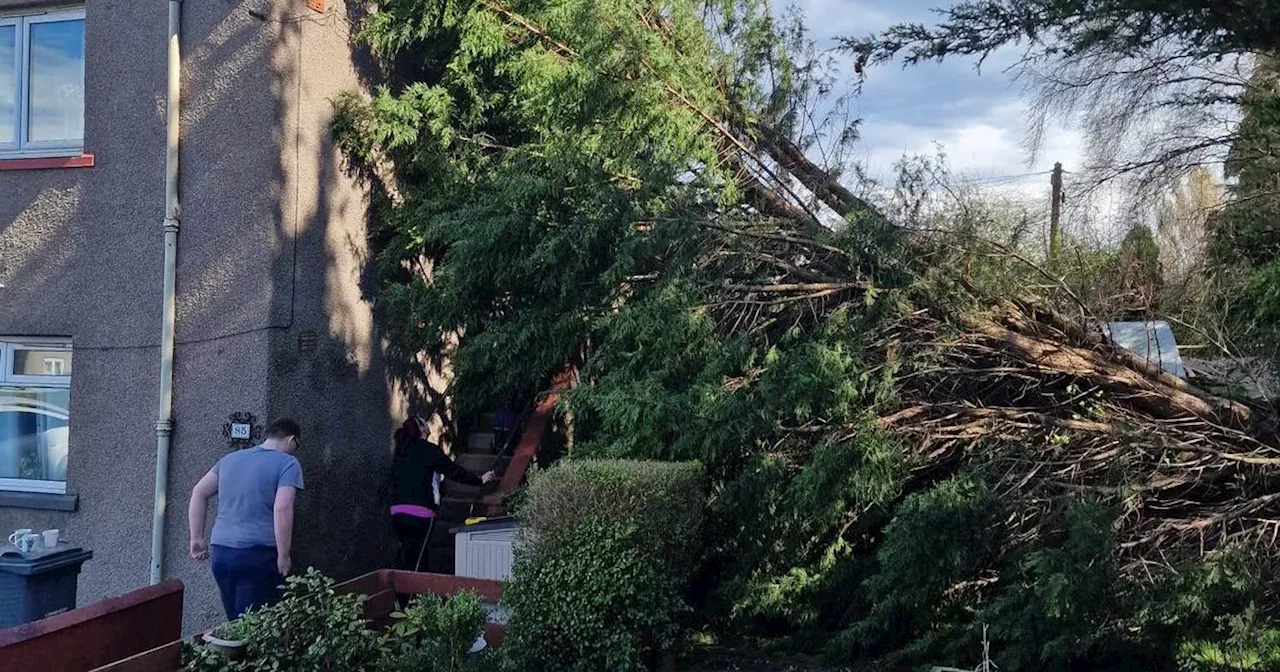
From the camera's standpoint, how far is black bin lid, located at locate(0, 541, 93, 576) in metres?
6.02

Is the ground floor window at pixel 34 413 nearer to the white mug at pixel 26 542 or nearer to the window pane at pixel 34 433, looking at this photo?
the window pane at pixel 34 433

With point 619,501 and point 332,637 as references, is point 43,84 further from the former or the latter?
point 619,501

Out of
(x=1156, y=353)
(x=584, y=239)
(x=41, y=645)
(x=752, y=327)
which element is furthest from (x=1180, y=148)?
(x=41, y=645)

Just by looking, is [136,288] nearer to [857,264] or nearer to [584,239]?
[584,239]

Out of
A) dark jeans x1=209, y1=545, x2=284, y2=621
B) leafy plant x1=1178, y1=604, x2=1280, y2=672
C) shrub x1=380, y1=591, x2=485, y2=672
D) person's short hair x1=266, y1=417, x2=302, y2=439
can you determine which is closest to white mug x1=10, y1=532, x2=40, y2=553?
dark jeans x1=209, y1=545, x2=284, y2=621

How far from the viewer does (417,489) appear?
27.7 feet

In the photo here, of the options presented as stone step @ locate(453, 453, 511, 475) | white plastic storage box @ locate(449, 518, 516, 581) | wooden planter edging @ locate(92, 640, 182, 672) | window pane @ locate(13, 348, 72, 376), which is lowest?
wooden planter edging @ locate(92, 640, 182, 672)

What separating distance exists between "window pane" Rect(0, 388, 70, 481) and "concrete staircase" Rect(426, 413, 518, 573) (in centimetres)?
Answer: 295

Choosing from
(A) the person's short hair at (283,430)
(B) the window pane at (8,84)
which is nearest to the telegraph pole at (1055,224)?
(A) the person's short hair at (283,430)

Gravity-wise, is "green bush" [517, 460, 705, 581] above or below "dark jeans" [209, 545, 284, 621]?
above

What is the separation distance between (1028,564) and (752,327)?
2245 mm

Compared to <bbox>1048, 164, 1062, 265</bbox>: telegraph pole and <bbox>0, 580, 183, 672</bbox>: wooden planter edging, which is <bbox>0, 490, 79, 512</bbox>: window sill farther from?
<bbox>1048, 164, 1062, 265</bbox>: telegraph pole

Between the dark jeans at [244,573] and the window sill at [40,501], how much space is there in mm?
2690

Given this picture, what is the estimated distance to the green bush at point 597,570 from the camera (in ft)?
19.0
